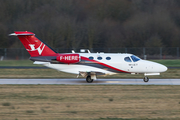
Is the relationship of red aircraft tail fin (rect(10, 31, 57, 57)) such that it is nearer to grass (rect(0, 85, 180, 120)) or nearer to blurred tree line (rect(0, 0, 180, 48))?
grass (rect(0, 85, 180, 120))

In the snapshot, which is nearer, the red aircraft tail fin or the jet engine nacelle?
the jet engine nacelle

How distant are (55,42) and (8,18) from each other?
38.4ft

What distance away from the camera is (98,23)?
51.8 meters

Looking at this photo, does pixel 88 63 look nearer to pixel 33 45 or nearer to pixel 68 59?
pixel 68 59

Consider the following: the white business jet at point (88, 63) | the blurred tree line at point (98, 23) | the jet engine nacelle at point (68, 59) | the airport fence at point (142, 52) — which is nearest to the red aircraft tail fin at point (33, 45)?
the white business jet at point (88, 63)

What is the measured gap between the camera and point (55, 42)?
48594 mm

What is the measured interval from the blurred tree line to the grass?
31.4 meters

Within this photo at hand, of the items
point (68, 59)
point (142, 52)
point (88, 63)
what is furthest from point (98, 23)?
point (68, 59)

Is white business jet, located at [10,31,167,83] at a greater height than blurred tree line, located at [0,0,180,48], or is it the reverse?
blurred tree line, located at [0,0,180,48]

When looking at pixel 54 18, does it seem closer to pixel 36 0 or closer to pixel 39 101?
pixel 36 0

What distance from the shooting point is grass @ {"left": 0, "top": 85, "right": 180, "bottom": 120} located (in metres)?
10.9

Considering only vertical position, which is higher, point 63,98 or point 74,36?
point 74,36

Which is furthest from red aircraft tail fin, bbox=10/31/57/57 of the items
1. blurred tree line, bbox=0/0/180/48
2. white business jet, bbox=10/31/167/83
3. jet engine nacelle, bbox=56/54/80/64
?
blurred tree line, bbox=0/0/180/48

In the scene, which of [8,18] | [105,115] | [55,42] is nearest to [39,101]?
[105,115]
